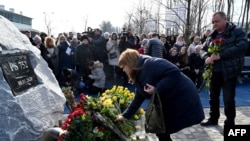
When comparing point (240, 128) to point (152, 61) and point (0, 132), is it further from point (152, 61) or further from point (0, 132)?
point (0, 132)

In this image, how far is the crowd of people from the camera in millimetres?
3449

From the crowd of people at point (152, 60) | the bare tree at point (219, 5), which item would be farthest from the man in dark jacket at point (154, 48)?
the bare tree at point (219, 5)

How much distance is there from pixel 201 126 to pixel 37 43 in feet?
17.3

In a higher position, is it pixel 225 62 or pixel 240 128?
pixel 225 62

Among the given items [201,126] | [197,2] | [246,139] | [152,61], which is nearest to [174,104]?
[152,61]

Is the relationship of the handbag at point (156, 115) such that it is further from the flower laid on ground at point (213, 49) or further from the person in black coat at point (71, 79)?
the person in black coat at point (71, 79)

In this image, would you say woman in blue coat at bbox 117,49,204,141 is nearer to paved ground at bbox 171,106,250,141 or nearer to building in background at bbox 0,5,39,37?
paved ground at bbox 171,106,250,141

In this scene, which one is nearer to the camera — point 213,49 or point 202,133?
point 213,49

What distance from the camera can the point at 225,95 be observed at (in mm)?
5207

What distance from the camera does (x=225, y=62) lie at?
5.09 m

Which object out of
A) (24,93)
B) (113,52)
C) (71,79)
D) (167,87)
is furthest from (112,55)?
(167,87)

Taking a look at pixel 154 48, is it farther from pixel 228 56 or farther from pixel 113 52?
pixel 228 56

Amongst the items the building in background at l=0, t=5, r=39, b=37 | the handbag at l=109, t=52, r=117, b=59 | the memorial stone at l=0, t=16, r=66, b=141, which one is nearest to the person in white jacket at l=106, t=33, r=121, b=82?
the handbag at l=109, t=52, r=117, b=59

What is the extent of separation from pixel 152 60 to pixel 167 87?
331 millimetres
